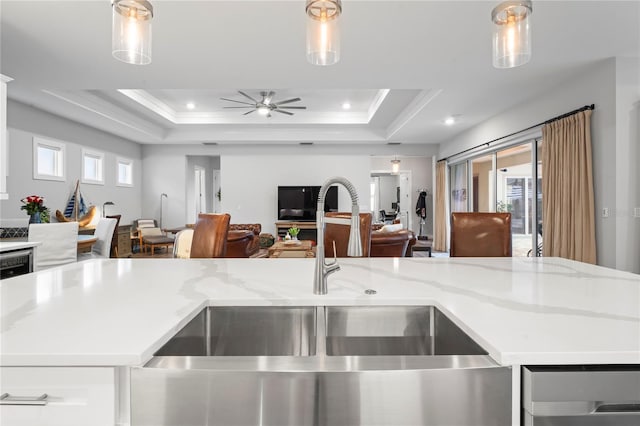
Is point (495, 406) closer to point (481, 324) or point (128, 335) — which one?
point (481, 324)

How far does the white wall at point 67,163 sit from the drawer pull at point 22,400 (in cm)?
528

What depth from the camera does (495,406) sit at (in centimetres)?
65

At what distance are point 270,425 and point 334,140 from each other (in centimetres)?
742

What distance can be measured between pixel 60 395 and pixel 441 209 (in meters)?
8.18

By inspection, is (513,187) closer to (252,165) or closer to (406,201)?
(406,201)

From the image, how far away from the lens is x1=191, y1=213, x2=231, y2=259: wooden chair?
195 cm

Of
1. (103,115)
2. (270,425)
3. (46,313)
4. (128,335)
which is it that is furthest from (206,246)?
(103,115)

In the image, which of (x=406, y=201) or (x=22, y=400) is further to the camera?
(x=406, y=201)

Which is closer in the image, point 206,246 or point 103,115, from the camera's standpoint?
point 206,246

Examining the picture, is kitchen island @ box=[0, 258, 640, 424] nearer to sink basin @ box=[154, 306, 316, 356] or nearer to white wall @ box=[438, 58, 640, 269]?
sink basin @ box=[154, 306, 316, 356]

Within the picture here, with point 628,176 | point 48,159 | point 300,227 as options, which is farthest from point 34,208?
point 628,176

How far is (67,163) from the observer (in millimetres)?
5969

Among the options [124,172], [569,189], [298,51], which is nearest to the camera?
[298,51]

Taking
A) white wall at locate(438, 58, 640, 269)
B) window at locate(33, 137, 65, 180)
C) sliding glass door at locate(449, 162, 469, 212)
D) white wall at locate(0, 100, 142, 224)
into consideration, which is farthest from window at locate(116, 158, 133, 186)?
white wall at locate(438, 58, 640, 269)
